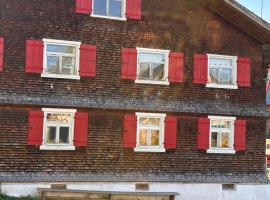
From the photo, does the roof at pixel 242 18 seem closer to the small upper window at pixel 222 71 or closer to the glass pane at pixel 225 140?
the small upper window at pixel 222 71

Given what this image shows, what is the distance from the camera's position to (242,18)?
19.9 meters

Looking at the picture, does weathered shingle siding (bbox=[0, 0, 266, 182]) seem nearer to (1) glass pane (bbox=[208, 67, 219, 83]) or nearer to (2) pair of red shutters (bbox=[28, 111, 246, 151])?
(2) pair of red shutters (bbox=[28, 111, 246, 151])

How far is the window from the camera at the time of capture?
1856cm

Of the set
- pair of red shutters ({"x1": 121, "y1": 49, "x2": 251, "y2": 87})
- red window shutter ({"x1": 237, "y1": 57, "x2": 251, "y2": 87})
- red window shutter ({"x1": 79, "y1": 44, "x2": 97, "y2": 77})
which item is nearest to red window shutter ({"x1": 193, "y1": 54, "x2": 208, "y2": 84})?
pair of red shutters ({"x1": 121, "y1": 49, "x2": 251, "y2": 87})

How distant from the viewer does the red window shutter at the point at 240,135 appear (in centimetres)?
1994

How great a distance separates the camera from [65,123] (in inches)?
700

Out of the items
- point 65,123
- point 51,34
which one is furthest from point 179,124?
point 51,34

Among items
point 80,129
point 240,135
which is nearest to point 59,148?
point 80,129

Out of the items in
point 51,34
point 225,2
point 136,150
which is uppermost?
point 225,2

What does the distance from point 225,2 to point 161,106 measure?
4.54 m

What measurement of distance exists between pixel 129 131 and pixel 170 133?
1584 mm

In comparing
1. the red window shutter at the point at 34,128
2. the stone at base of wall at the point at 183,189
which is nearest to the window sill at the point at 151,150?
the stone at base of wall at the point at 183,189

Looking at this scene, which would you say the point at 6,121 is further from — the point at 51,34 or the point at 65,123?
the point at 51,34

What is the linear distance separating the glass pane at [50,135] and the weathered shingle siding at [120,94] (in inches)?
15.5
